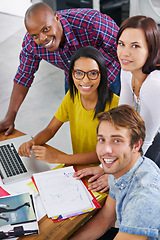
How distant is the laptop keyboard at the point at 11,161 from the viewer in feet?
6.14

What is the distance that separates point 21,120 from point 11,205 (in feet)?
7.21

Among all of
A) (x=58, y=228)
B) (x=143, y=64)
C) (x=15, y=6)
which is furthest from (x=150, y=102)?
(x=15, y=6)

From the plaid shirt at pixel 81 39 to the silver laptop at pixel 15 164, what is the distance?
0.62 m

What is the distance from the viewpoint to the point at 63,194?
1667 millimetres

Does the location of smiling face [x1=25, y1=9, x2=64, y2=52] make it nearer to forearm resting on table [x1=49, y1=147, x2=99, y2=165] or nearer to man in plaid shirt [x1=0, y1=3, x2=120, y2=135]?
man in plaid shirt [x1=0, y1=3, x2=120, y2=135]

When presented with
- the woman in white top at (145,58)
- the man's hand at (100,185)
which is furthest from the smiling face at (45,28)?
the man's hand at (100,185)

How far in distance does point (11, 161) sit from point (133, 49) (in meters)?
0.90

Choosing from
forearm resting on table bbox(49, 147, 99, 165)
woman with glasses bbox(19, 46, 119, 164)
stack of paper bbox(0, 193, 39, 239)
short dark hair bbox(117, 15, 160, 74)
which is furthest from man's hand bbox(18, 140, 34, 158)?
short dark hair bbox(117, 15, 160, 74)

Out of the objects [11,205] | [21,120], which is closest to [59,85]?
[21,120]

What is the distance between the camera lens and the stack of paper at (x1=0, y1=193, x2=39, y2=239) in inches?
58.5

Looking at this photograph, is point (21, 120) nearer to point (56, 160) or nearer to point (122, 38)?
point (56, 160)

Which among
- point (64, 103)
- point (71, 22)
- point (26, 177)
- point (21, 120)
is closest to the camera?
point (26, 177)

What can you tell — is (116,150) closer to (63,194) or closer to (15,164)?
(63,194)

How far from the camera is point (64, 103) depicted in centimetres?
208
